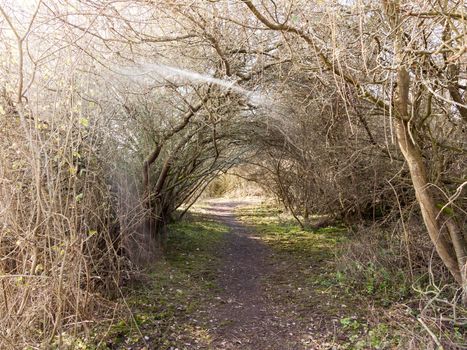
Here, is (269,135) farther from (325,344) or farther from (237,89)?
(325,344)

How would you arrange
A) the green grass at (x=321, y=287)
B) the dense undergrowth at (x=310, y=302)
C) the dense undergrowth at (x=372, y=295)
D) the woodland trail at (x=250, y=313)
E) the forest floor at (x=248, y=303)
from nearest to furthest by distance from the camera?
the dense undergrowth at (x=372, y=295)
the dense undergrowth at (x=310, y=302)
the green grass at (x=321, y=287)
the forest floor at (x=248, y=303)
the woodland trail at (x=250, y=313)

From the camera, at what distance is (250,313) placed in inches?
191

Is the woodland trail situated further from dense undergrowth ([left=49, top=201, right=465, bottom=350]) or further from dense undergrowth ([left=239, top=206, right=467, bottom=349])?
dense undergrowth ([left=239, top=206, right=467, bottom=349])

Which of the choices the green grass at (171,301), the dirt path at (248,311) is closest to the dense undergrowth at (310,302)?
the green grass at (171,301)

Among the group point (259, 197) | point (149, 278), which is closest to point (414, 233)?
point (149, 278)

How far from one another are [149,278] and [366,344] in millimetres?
3423

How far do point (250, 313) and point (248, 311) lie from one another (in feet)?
0.24

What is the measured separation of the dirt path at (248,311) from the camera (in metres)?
4.10

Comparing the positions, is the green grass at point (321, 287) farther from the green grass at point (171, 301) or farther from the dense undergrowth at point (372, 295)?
the green grass at point (171, 301)

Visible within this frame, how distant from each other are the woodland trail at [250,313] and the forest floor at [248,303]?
0.01 m

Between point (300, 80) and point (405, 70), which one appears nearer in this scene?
point (405, 70)

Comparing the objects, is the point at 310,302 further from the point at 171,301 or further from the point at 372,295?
the point at 171,301

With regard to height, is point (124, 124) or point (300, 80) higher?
point (300, 80)

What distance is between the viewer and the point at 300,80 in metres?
6.09
